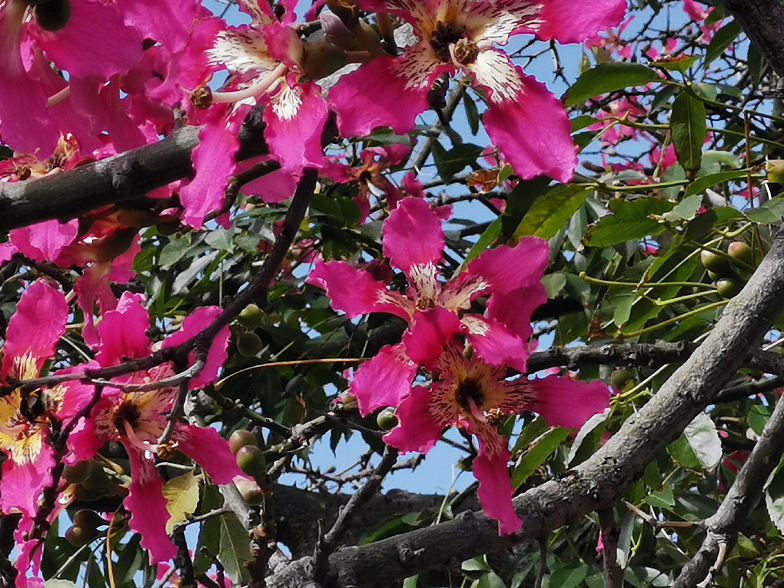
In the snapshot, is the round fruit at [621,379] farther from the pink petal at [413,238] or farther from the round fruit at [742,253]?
the pink petal at [413,238]

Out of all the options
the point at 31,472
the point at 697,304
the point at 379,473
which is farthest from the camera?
the point at 697,304

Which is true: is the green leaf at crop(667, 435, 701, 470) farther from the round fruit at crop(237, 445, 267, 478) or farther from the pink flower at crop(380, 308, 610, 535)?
the round fruit at crop(237, 445, 267, 478)

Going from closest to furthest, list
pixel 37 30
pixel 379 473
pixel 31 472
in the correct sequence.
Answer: pixel 37 30, pixel 31 472, pixel 379 473

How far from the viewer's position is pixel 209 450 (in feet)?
3.33

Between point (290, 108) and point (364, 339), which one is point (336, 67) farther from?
point (364, 339)

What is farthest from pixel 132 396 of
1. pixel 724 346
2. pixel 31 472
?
pixel 724 346

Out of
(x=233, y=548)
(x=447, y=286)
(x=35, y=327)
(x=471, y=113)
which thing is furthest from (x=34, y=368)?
(x=471, y=113)

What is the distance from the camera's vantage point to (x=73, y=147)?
99 centimetres

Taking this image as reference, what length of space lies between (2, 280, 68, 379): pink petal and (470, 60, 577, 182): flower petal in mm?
550

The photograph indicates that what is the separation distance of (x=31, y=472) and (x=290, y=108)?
52 centimetres

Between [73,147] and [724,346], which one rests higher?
[73,147]

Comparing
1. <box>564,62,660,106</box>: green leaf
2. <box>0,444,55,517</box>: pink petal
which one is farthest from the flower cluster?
<box>0,444,55,517</box>: pink petal

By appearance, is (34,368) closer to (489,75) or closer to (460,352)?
(460,352)

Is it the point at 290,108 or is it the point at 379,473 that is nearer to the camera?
the point at 290,108
